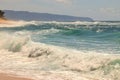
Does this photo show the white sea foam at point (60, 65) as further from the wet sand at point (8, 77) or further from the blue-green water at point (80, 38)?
the blue-green water at point (80, 38)

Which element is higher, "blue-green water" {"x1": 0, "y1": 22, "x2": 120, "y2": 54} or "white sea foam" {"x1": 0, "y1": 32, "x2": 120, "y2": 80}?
"white sea foam" {"x1": 0, "y1": 32, "x2": 120, "y2": 80}

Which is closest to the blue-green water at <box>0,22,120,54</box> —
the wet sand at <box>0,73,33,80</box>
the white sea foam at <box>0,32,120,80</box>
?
the white sea foam at <box>0,32,120,80</box>

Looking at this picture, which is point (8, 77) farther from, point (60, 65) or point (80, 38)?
point (80, 38)

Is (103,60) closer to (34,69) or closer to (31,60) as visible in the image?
(34,69)

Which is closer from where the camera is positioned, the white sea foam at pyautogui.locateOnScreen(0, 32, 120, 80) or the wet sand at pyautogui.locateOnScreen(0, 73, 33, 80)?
the wet sand at pyautogui.locateOnScreen(0, 73, 33, 80)

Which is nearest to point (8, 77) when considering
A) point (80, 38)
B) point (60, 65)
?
point (60, 65)

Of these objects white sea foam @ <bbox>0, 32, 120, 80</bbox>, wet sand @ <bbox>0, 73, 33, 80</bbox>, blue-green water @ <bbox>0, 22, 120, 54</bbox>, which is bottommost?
blue-green water @ <bbox>0, 22, 120, 54</bbox>

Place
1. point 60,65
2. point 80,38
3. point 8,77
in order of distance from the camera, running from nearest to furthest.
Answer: point 8,77 → point 60,65 → point 80,38

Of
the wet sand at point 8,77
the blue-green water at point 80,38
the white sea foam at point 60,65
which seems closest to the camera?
the wet sand at point 8,77

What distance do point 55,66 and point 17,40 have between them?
7123 mm

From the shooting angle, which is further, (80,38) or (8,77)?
(80,38)

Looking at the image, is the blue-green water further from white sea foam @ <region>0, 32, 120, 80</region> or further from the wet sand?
the wet sand

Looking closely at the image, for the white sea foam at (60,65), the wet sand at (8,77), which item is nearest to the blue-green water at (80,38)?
the white sea foam at (60,65)

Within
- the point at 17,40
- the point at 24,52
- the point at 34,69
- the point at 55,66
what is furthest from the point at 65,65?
the point at 17,40
